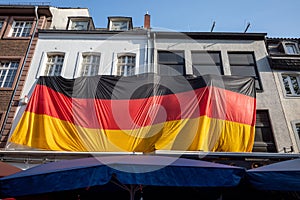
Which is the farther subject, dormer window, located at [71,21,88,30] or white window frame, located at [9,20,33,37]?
dormer window, located at [71,21,88,30]

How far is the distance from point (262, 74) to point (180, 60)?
14.6 feet

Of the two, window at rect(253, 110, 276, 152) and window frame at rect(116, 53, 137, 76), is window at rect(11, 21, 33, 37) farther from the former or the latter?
window at rect(253, 110, 276, 152)

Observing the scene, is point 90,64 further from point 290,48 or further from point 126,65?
point 290,48

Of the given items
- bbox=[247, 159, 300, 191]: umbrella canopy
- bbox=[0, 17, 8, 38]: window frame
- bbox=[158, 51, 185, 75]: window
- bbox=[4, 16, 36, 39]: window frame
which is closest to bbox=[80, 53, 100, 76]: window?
bbox=[158, 51, 185, 75]: window

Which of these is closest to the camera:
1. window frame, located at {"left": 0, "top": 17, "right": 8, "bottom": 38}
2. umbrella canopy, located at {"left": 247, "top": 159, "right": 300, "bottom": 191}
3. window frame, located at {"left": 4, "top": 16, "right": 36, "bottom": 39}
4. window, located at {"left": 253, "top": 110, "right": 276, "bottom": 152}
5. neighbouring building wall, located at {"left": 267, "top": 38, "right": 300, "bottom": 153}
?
umbrella canopy, located at {"left": 247, "top": 159, "right": 300, "bottom": 191}

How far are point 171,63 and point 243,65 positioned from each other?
405cm

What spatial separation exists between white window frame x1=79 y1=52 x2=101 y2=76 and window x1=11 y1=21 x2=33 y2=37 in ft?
13.7

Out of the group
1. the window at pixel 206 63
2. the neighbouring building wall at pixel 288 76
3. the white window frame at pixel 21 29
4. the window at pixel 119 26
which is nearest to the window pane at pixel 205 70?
the window at pixel 206 63

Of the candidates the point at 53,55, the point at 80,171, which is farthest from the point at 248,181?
the point at 53,55

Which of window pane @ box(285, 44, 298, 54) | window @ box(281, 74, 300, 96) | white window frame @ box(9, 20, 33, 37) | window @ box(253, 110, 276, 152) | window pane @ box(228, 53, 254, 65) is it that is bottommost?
window @ box(253, 110, 276, 152)

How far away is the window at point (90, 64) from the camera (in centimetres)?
1126

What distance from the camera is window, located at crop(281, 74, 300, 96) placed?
10.9 metres

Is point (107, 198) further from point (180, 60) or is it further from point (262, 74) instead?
point (262, 74)

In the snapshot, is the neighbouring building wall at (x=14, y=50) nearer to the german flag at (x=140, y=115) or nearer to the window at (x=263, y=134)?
the german flag at (x=140, y=115)
